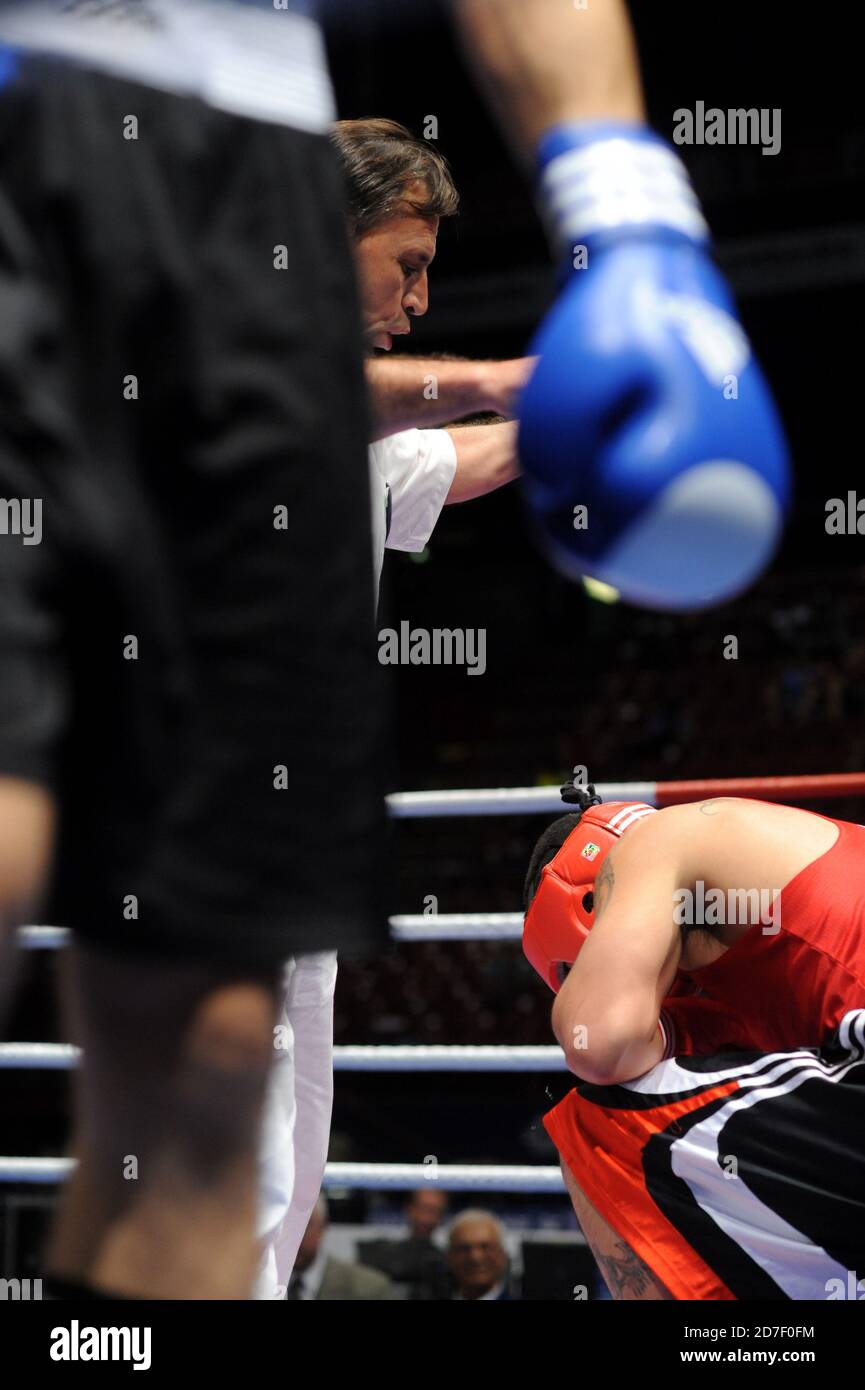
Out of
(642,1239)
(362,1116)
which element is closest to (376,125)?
(642,1239)

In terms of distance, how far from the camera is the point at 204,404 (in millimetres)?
568

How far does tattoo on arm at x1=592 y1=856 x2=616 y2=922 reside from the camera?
153 cm

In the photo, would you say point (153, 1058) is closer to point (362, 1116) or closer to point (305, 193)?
point (305, 193)

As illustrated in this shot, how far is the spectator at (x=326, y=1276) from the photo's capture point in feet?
9.88

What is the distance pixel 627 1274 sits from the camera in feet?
4.72

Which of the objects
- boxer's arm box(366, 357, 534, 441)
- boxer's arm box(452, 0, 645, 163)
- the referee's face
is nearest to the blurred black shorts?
boxer's arm box(452, 0, 645, 163)

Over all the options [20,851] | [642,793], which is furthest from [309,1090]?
[20,851]

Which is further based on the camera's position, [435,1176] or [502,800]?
[502,800]

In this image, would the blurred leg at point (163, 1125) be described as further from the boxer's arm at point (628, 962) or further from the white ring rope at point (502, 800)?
the white ring rope at point (502, 800)

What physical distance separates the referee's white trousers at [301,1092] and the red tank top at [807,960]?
1.31ft

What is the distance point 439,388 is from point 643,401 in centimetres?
42

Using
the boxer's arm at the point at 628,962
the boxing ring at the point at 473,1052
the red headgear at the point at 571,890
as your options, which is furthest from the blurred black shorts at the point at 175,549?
the boxing ring at the point at 473,1052

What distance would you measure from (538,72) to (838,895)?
105cm

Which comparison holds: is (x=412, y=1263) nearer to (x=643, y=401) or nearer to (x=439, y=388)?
(x=439, y=388)
